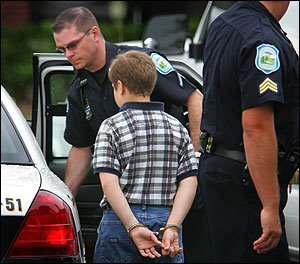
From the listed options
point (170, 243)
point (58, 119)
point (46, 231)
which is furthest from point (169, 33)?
point (46, 231)

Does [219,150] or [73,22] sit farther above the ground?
[73,22]

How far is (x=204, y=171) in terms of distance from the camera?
12.9 ft

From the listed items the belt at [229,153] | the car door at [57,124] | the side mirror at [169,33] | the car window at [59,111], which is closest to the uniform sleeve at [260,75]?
the belt at [229,153]

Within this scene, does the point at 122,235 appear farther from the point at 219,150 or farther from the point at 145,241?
the point at 219,150

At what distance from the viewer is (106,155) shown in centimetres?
386

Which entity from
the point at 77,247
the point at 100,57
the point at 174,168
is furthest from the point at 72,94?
the point at 77,247

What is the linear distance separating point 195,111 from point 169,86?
0.19 meters

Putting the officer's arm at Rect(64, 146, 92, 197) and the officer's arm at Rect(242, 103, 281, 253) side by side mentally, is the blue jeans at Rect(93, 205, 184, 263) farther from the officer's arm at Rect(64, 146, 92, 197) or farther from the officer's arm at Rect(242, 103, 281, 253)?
the officer's arm at Rect(64, 146, 92, 197)

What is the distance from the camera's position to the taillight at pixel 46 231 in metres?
3.44

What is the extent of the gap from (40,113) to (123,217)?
151 centimetres

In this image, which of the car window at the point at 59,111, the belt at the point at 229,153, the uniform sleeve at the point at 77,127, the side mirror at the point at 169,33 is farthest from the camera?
the side mirror at the point at 169,33

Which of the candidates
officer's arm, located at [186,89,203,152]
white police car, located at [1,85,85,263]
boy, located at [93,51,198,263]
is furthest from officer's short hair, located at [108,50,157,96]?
officer's arm, located at [186,89,203,152]

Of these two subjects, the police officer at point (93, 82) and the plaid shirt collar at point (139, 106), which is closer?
the plaid shirt collar at point (139, 106)

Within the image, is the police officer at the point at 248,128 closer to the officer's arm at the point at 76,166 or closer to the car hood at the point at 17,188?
the car hood at the point at 17,188
